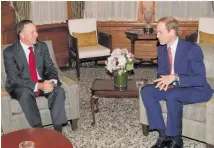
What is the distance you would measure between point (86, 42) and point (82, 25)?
352 millimetres

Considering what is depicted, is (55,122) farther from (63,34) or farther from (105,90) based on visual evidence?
(63,34)

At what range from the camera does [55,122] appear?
4426 millimetres

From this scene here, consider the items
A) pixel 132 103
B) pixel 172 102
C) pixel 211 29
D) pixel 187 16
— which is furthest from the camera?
pixel 187 16

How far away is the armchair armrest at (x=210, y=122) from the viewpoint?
12.7ft

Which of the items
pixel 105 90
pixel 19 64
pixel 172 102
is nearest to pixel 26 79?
pixel 19 64

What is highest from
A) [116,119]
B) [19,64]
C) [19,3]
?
[19,3]

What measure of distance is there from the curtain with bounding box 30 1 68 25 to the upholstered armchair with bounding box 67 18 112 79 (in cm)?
51

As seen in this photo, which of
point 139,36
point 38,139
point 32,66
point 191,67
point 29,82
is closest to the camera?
point 38,139

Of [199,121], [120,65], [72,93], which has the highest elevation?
[120,65]

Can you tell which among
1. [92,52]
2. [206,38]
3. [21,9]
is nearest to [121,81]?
[92,52]

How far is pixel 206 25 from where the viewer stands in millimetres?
6883

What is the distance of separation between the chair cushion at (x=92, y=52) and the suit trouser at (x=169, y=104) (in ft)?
8.81

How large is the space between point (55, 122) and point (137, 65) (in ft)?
11.7

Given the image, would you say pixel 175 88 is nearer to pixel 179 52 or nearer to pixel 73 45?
pixel 179 52
